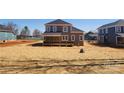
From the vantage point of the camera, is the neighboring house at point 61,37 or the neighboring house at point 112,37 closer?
the neighboring house at point 112,37

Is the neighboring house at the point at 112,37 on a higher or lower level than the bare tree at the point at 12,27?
lower

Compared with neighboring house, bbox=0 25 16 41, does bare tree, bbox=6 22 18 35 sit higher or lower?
higher

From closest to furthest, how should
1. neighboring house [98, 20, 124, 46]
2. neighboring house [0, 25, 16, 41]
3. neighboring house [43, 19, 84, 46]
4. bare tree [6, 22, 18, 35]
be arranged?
1. bare tree [6, 22, 18, 35]
2. neighboring house [0, 25, 16, 41]
3. neighboring house [98, 20, 124, 46]
4. neighboring house [43, 19, 84, 46]

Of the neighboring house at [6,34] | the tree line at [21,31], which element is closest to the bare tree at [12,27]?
the tree line at [21,31]

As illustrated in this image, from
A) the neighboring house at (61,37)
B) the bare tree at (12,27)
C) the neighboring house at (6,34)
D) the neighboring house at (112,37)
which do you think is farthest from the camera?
the neighboring house at (61,37)

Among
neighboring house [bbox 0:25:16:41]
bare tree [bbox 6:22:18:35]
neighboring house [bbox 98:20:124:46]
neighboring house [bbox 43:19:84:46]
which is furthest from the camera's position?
neighboring house [bbox 43:19:84:46]

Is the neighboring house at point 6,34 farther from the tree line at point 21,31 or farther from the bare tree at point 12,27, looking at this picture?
the bare tree at point 12,27

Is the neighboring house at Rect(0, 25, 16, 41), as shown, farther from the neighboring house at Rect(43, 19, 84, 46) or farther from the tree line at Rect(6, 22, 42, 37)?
the neighboring house at Rect(43, 19, 84, 46)

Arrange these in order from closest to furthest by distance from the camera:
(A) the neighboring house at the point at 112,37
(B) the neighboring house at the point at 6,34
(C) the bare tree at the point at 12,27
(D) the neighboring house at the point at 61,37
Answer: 1. (C) the bare tree at the point at 12,27
2. (B) the neighboring house at the point at 6,34
3. (A) the neighboring house at the point at 112,37
4. (D) the neighboring house at the point at 61,37

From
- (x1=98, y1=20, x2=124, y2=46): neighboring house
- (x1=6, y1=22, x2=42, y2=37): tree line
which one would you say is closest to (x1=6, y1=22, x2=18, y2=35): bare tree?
(x1=6, y1=22, x2=42, y2=37): tree line
